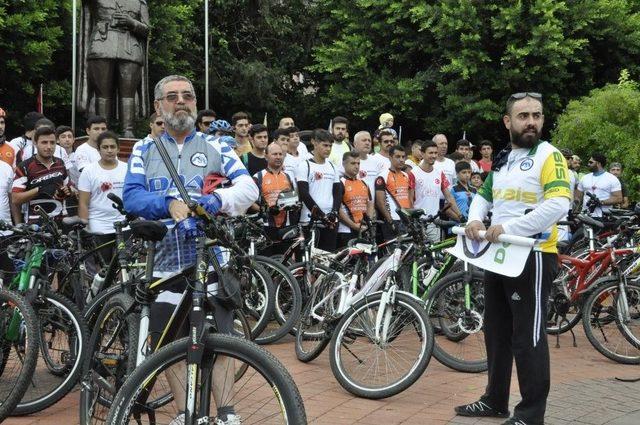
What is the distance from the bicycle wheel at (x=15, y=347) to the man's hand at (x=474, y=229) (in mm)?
2625

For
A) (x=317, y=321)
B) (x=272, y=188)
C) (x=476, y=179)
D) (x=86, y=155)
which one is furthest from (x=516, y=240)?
(x=476, y=179)

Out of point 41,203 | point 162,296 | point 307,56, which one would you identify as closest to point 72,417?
point 162,296

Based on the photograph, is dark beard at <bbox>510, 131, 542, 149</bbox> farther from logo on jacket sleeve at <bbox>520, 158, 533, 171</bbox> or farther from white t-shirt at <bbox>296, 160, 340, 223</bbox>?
white t-shirt at <bbox>296, 160, 340, 223</bbox>

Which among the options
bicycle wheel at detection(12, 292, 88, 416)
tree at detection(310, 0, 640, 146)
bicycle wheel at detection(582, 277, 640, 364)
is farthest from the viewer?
tree at detection(310, 0, 640, 146)

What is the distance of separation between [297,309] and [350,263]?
0.61 m

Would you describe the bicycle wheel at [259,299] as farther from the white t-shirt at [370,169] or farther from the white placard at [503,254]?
the white t-shirt at [370,169]

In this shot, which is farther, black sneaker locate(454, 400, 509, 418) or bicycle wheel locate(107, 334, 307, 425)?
black sneaker locate(454, 400, 509, 418)

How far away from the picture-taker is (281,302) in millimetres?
8859

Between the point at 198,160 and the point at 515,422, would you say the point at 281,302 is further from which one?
the point at 198,160

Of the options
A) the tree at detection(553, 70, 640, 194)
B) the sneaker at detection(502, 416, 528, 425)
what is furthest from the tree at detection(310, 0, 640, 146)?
the sneaker at detection(502, 416, 528, 425)

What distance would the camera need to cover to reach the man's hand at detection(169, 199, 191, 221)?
458cm

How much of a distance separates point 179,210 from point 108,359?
1.07 meters

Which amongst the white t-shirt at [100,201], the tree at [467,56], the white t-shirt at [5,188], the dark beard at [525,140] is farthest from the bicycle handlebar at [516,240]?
the tree at [467,56]

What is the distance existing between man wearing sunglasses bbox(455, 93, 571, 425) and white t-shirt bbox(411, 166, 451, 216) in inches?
239
